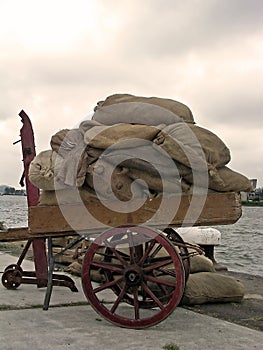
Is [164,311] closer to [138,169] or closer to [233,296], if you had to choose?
[138,169]

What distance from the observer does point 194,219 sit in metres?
5.32

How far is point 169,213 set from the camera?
5340 millimetres

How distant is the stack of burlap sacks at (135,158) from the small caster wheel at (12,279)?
204cm

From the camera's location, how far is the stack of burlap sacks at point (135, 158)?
5.27m

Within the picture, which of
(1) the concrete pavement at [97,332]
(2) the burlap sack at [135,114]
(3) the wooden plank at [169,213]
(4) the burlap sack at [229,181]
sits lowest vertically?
(1) the concrete pavement at [97,332]

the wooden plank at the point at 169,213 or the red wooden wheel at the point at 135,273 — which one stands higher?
the wooden plank at the point at 169,213

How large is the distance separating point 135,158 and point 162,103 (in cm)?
86

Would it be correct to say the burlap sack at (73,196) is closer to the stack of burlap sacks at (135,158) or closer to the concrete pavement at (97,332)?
the stack of burlap sacks at (135,158)

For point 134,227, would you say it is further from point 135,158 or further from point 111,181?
point 135,158

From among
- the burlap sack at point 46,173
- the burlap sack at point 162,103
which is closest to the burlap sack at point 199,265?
the burlap sack at point 162,103

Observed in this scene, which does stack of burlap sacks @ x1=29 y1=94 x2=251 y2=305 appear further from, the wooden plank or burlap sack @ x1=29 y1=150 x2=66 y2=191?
the wooden plank

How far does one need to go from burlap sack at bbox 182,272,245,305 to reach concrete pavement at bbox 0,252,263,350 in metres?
0.32

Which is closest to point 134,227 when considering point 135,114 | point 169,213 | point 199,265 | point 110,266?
point 169,213

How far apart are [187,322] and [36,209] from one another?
1957 mm
